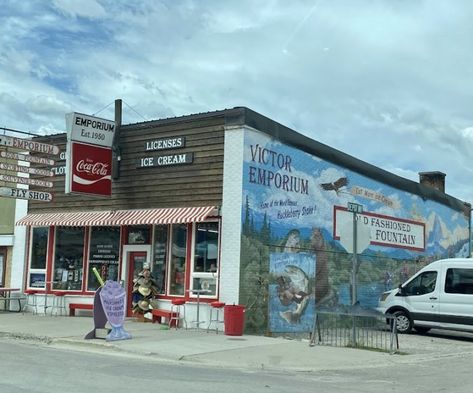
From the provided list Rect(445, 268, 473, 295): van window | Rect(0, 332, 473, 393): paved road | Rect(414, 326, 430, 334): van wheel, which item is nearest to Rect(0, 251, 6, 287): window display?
Rect(0, 332, 473, 393): paved road

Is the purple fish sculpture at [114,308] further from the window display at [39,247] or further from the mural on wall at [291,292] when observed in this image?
the window display at [39,247]

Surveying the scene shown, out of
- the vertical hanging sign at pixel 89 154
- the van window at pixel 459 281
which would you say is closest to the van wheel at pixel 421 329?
the van window at pixel 459 281

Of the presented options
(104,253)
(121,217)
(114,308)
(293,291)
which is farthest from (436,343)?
(104,253)

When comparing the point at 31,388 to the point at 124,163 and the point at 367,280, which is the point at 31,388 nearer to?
the point at 124,163

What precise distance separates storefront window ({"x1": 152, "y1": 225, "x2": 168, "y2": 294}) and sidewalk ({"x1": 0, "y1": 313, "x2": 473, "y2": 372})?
4.49ft

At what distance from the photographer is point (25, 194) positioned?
1914cm

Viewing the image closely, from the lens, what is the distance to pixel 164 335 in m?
15.1

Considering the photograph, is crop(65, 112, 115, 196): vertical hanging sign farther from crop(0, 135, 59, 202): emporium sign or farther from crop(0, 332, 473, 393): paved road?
crop(0, 332, 473, 393): paved road

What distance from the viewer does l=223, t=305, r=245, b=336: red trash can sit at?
15598 mm

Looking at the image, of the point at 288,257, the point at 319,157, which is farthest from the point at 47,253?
the point at 319,157

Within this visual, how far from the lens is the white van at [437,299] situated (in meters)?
17.9

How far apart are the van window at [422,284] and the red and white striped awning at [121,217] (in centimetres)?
697

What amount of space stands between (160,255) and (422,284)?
315 inches

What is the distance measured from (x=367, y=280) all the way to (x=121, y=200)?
30.9 feet
